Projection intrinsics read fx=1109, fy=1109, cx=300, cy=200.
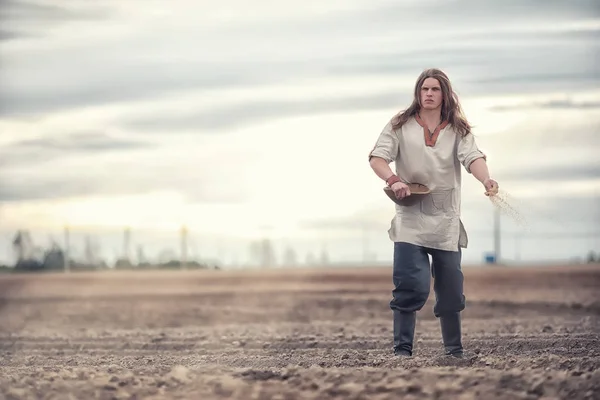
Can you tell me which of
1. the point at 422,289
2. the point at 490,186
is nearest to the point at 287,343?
the point at 422,289

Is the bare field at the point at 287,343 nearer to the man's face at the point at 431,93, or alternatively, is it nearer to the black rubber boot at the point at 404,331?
the black rubber boot at the point at 404,331

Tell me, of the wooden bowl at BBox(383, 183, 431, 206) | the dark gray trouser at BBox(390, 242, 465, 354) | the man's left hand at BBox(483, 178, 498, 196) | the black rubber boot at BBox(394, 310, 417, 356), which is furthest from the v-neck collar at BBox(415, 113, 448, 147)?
the black rubber boot at BBox(394, 310, 417, 356)

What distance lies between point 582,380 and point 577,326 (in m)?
5.33

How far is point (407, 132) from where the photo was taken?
253 inches

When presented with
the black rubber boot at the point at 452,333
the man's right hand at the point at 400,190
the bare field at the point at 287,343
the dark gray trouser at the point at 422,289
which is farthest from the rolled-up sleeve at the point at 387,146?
the bare field at the point at 287,343

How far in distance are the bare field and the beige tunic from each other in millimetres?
720

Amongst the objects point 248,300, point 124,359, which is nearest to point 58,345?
point 124,359

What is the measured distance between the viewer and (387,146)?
21.0 ft

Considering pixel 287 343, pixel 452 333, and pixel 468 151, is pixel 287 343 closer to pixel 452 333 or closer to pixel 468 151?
pixel 452 333

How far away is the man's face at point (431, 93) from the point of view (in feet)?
21.0

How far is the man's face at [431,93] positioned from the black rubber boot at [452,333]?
126cm

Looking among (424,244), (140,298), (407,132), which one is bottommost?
(140,298)

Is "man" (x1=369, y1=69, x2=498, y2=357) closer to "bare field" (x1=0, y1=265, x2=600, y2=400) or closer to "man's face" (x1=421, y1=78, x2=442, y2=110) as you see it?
"man's face" (x1=421, y1=78, x2=442, y2=110)

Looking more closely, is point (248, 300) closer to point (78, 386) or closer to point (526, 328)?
point (526, 328)
